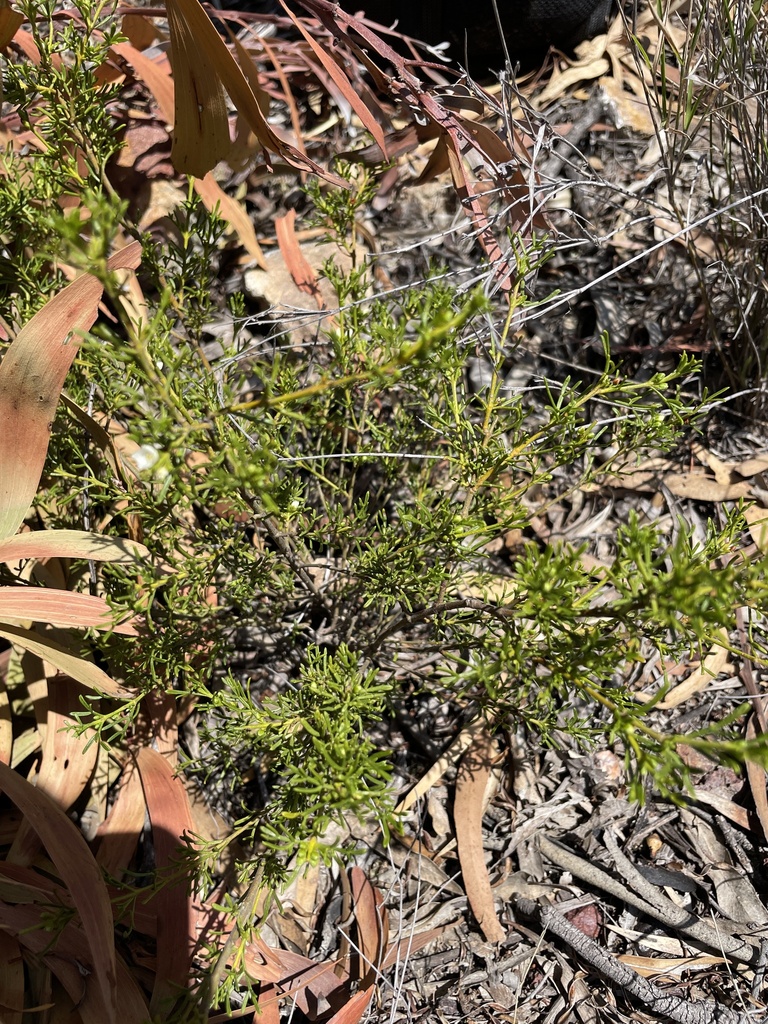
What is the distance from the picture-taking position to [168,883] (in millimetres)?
1282

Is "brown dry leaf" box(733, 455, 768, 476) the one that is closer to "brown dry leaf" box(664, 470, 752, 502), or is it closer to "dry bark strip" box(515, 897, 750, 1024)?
"brown dry leaf" box(664, 470, 752, 502)

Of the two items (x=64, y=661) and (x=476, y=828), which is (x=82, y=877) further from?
(x=476, y=828)

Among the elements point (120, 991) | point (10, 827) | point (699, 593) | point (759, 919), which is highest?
point (699, 593)

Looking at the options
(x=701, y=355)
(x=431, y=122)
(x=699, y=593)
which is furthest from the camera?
(x=701, y=355)

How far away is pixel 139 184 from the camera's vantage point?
2.23 metres

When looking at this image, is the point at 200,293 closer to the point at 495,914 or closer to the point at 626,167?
the point at 495,914

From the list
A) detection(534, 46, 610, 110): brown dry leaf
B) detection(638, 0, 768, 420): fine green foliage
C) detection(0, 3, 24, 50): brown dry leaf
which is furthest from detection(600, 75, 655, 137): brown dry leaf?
detection(0, 3, 24, 50): brown dry leaf

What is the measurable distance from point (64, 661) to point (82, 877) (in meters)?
0.35

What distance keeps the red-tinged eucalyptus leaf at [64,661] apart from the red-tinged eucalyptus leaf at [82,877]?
8.7 inches

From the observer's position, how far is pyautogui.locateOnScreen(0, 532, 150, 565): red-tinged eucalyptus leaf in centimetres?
126

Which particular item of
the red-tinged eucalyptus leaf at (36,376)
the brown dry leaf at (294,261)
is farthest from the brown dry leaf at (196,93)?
the brown dry leaf at (294,261)

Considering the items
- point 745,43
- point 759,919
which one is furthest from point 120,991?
point 745,43

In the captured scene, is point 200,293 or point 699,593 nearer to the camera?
point 699,593

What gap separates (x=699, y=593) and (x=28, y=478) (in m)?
1.09
